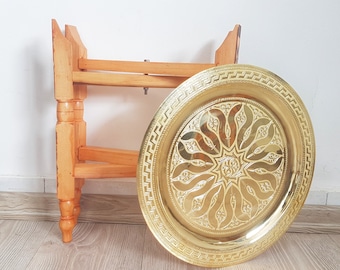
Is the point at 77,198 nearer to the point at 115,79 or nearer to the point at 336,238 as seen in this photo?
the point at 115,79

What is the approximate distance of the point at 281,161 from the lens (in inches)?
25.8

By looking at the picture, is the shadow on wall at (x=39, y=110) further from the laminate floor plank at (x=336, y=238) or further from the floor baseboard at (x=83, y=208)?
the laminate floor plank at (x=336, y=238)

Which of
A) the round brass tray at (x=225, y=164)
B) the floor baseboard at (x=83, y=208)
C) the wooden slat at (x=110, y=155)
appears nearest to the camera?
the round brass tray at (x=225, y=164)

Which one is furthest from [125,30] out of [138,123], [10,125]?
[10,125]

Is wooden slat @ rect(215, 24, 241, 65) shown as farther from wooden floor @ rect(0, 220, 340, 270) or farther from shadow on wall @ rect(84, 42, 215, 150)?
wooden floor @ rect(0, 220, 340, 270)

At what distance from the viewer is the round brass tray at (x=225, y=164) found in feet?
1.95

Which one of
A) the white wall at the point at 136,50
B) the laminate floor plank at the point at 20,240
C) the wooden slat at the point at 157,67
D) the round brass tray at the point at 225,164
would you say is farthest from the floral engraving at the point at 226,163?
the laminate floor plank at the point at 20,240

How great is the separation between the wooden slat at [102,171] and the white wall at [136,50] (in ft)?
0.45

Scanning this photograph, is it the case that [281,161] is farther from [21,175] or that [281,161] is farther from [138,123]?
[21,175]

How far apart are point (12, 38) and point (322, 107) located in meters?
0.79

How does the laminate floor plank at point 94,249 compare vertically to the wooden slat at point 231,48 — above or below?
below

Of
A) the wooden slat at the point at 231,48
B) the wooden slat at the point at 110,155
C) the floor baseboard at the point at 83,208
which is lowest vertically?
the floor baseboard at the point at 83,208

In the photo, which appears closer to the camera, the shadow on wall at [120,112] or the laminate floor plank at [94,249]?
the laminate floor plank at [94,249]

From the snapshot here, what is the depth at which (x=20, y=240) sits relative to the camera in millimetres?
730
